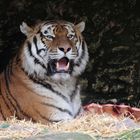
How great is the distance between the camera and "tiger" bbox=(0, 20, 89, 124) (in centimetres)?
721

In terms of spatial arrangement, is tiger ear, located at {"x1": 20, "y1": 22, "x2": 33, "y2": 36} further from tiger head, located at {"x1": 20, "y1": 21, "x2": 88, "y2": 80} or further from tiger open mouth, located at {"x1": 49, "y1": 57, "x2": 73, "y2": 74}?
tiger open mouth, located at {"x1": 49, "y1": 57, "x2": 73, "y2": 74}

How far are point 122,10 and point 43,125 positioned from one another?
2041 mm

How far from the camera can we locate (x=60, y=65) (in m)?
7.24

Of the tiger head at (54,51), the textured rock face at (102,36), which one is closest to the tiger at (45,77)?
the tiger head at (54,51)

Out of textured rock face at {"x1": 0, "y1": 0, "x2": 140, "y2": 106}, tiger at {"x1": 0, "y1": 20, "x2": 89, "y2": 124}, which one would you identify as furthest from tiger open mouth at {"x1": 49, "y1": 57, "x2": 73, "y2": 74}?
textured rock face at {"x1": 0, "y1": 0, "x2": 140, "y2": 106}

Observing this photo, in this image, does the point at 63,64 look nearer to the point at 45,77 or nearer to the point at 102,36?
the point at 45,77

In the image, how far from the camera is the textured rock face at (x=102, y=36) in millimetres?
8352

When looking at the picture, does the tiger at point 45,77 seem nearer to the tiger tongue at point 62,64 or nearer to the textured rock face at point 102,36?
the tiger tongue at point 62,64

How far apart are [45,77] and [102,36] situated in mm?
1301

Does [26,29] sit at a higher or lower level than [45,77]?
higher

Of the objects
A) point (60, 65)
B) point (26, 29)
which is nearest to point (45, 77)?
point (60, 65)

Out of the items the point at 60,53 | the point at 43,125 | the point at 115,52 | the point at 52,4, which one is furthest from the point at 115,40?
the point at 43,125

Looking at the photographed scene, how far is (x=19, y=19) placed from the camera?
27.6 ft

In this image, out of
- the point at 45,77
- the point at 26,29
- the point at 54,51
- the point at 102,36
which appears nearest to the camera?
the point at 54,51
